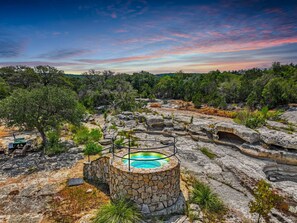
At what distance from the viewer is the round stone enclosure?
25.1ft

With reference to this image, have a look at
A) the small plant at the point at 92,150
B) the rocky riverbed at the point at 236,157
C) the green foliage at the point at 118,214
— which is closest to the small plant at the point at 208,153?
the rocky riverbed at the point at 236,157

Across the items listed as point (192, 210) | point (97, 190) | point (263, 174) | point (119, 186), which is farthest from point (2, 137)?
point (263, 174)

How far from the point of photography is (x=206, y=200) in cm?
839

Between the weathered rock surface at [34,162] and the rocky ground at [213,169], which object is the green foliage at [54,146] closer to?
the weathered rock surface at [34,162]

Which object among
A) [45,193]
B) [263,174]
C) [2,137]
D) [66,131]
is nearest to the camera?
[45,193]

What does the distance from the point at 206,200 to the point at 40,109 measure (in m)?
11.9

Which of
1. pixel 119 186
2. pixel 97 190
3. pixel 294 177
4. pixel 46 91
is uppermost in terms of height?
pixel 46 91

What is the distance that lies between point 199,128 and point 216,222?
36.8ft

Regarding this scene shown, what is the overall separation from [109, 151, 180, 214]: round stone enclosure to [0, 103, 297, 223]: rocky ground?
0.80 meters

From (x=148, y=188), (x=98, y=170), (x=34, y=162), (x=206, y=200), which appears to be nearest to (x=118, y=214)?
(x=148, y=188)

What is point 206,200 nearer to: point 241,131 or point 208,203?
point 208,203

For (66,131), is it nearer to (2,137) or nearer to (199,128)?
(2,137)

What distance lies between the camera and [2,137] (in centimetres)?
1784

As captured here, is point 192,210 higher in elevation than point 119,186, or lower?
lower
